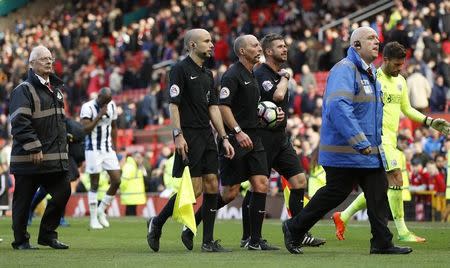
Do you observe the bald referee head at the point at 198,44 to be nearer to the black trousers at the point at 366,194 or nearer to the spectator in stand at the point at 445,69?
the black trousers at the point at 366,194

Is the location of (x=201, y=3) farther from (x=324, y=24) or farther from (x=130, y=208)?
(x=130, y=208)

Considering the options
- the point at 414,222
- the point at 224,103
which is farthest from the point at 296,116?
the point at 224,103

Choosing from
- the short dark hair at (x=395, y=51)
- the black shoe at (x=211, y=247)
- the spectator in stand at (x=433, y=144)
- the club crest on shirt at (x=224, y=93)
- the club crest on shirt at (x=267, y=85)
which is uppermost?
the short dark hair at (x=395, y=51)

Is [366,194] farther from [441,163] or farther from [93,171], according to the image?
[441,163]

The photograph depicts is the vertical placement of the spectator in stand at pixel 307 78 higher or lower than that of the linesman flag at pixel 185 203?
higher

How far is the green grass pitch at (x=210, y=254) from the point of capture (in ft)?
39.8

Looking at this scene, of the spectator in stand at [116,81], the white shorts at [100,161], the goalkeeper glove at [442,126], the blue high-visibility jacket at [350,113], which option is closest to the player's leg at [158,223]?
the blue high-visibility jacket at [350,113]

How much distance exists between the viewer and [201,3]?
4228 centimetres

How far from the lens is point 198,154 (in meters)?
13.6

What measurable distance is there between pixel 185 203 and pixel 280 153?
151 centimetres

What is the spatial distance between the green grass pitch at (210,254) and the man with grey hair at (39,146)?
0.37m

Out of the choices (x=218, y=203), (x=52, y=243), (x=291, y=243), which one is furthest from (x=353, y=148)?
(x=52, y=243)

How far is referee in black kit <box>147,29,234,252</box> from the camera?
1364cm

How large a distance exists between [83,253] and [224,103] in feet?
7.12
